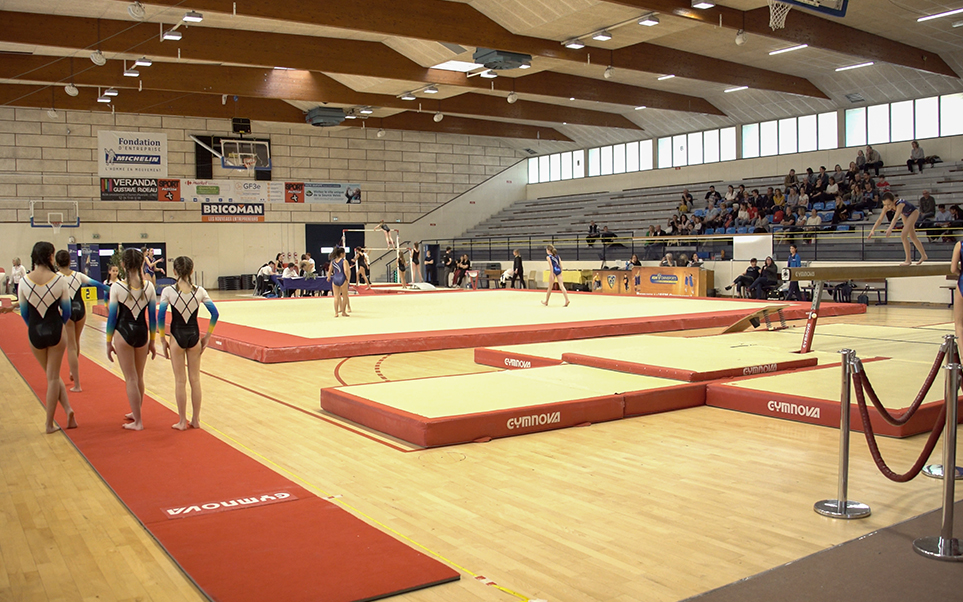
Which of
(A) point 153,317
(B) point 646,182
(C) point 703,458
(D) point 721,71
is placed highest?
(D) point 721,71

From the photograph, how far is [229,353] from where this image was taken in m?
11.7

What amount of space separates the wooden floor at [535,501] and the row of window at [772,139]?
2261cm

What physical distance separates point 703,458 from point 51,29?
18.0 metres

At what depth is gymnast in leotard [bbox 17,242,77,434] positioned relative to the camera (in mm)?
6211

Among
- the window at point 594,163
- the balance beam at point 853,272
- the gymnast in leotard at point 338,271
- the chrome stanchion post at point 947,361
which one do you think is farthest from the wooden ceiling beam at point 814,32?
the window at point 594,163

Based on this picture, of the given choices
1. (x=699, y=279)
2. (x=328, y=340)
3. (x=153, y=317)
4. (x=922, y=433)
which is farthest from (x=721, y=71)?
(x=153, y=317)

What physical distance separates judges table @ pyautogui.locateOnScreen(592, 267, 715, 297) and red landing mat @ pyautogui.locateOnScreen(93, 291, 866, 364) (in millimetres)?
8183

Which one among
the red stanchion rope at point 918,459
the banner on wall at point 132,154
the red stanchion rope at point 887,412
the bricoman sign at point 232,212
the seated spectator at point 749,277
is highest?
the banner on wall at point 132,154

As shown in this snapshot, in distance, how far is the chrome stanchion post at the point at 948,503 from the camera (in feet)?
11.8

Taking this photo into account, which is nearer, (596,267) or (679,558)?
(679,558)

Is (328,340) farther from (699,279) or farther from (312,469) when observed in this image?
(699,279)

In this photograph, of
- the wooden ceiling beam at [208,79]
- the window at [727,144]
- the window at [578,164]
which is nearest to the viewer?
the wooden ceiling beam at [208,79]

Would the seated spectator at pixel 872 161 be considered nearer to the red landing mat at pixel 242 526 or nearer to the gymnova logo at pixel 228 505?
the red landing mat at pixel 242 526

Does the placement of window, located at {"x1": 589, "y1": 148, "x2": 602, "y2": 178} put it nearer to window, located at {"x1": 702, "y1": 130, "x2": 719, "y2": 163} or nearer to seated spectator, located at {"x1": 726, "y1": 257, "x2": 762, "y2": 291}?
window, located at {"x1": 702, "y1": 130, "x2": 719, "y2": 163}
